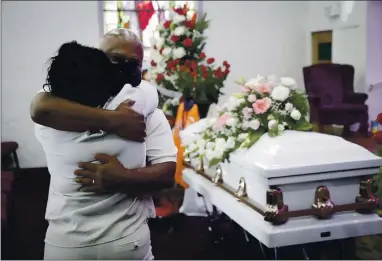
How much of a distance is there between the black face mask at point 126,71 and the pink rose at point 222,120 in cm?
137

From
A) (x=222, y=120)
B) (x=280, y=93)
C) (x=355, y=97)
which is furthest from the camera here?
(x=355, y=97)

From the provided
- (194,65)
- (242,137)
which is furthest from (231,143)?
Result: (194,65)

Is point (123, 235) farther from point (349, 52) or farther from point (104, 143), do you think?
point (349, 52)

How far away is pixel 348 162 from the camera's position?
198cm

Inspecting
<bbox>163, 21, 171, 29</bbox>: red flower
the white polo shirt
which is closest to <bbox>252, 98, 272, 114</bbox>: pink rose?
the white polo shirt

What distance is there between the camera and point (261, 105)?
7.67 feet

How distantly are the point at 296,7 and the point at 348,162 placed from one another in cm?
604

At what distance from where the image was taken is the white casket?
1927 mm

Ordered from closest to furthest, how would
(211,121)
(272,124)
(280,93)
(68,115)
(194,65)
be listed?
1. (68,115)
2. (272,124)
3. (280,93)
4. (211,121)
5. (194,65)

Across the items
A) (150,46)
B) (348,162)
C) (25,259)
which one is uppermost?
(150,46)

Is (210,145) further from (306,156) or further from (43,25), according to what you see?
(43,25)

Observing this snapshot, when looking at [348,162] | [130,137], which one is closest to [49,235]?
[130,137]

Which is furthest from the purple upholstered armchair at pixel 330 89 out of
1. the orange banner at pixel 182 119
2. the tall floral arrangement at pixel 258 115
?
the tall floral arrangement at pixel 258 115

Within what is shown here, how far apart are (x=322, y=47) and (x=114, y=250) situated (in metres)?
6.74
